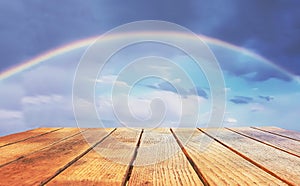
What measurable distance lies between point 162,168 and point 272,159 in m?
0.72

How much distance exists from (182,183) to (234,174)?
12.0 inches

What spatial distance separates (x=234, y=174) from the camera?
1292 millimetres

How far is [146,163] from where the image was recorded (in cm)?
148

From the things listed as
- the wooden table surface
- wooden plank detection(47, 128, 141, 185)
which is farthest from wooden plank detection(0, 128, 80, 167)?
wooden plank detection(47, 128, 141, 185)

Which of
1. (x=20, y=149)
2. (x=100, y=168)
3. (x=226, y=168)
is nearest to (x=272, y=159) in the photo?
(x=226, y=168)

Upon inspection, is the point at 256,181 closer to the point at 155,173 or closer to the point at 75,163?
the point at 155,173

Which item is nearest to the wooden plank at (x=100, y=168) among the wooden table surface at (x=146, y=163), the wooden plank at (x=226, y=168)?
the wooden table surface at (x=146, y=163)

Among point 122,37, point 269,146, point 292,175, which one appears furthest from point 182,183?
point 122,37

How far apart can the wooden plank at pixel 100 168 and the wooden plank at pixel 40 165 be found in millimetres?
72

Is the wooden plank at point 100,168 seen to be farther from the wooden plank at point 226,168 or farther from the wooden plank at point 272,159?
A: the wooden plank at point 272,159

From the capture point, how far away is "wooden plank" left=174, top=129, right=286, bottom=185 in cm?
119

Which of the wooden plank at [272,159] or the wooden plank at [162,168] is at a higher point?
the wooden plank at [272,159]

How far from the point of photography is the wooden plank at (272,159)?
1.31 m

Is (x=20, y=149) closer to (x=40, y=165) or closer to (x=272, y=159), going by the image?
(x=40, y=165)
